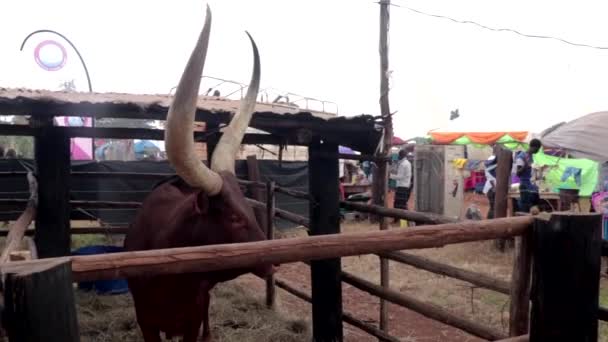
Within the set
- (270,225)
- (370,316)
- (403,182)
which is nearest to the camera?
(270,225)

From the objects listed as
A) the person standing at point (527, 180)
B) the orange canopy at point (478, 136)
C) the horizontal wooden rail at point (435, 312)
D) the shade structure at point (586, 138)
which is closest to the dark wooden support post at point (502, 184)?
the person standing at point (527, 180)

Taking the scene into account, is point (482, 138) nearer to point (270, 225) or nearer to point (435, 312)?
point (270, 225)

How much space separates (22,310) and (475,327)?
2.58 metres

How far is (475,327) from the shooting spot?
3277mm

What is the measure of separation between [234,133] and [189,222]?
2.19 feet

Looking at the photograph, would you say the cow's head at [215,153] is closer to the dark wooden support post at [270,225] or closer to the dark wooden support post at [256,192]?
the dark wooden support post at [270,225]

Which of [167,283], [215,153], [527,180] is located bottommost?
[167,283]

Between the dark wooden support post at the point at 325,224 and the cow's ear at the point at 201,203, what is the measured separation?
4.72ft

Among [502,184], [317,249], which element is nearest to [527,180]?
[502,184]

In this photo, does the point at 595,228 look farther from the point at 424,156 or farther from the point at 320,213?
the point at 424,156

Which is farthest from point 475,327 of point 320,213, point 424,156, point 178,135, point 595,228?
point 424,156

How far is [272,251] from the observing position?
1858 millimetres

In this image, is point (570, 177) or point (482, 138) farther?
point (482, 138)

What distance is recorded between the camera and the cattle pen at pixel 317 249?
155 cm
